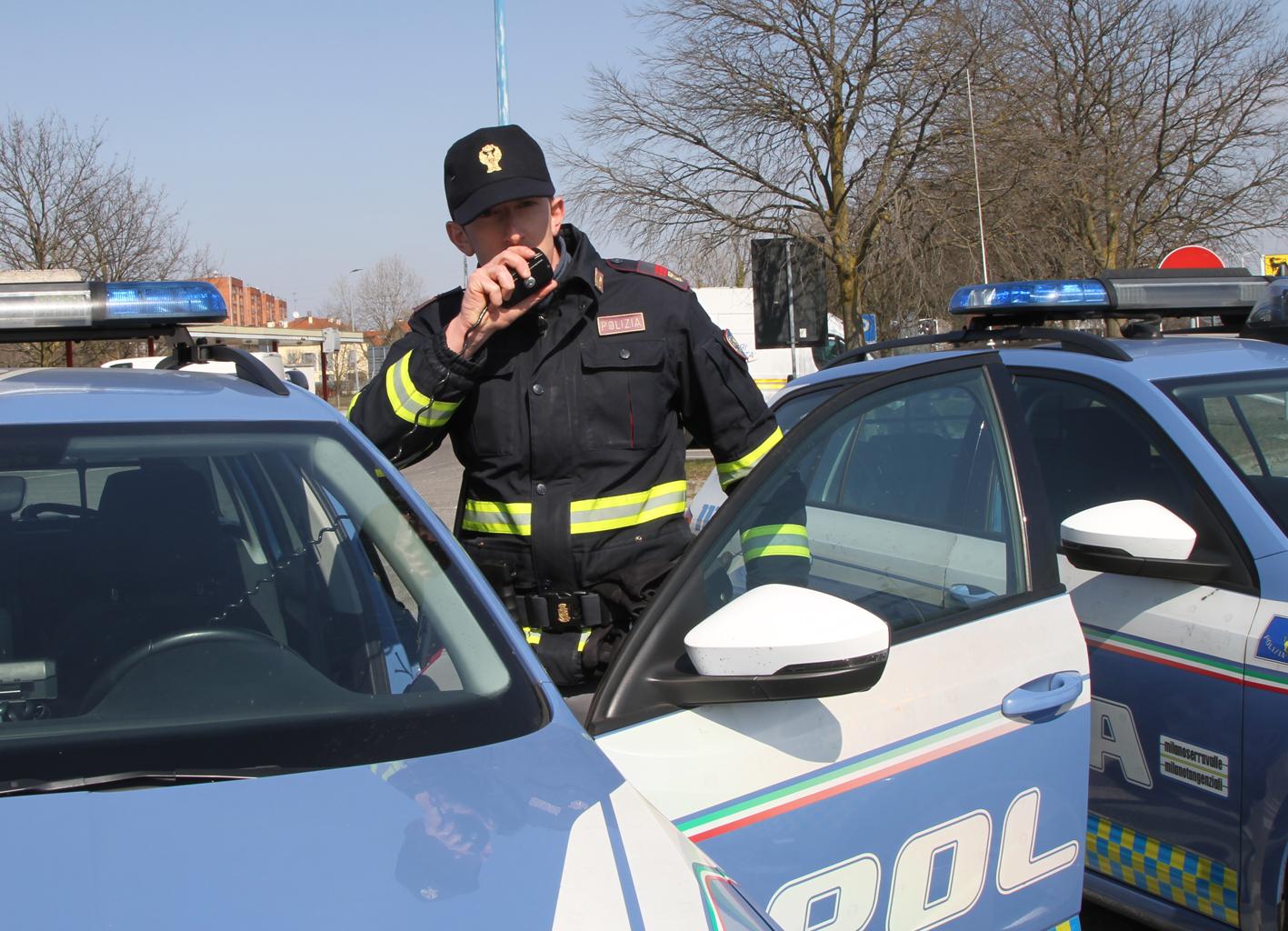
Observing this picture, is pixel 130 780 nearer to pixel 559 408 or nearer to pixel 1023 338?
pixel 559 408

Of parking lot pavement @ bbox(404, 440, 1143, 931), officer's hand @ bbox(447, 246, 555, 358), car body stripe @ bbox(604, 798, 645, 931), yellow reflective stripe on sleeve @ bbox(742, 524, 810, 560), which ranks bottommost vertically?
parking lot pavement @ bbox(404, 440, 1143, 931)

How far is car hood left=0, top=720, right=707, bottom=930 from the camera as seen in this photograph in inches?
47.3

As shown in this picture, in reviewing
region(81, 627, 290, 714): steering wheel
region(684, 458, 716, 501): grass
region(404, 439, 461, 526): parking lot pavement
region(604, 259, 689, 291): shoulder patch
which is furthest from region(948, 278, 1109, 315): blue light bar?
region(684, 458, 716, 501): grass

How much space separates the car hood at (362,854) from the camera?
120cm

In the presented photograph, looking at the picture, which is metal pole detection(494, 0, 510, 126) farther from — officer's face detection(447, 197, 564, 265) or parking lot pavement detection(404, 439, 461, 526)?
officer's face detection(447, 197, 564, 265)

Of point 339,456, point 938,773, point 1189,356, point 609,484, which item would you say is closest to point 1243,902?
point 938,773

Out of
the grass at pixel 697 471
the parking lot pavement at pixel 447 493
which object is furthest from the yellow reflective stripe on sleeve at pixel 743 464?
the grass at pixel 697 471

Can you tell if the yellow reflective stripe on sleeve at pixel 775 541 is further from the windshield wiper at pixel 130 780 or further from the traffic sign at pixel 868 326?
the traffic sign at pixel 868 326

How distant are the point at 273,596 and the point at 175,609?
22cm

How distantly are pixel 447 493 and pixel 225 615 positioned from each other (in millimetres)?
11635

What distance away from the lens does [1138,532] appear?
2629 mm

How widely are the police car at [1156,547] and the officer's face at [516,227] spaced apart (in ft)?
2.47

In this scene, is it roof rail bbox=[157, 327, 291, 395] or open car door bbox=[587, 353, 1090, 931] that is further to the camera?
roof rail bbox=[157, 327, 291, 395]

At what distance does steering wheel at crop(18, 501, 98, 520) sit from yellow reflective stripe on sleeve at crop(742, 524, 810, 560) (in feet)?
3.77
